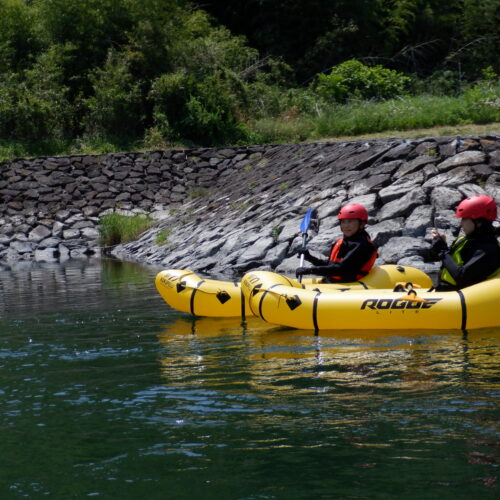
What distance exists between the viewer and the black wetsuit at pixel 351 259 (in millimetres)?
8508

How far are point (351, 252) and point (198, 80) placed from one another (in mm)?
15251

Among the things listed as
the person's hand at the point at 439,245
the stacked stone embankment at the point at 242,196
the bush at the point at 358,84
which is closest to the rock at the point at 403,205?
the stacked stone embankment at the point at 242,196

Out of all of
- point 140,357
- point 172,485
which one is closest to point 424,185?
point 140,357

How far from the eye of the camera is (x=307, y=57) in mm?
27516

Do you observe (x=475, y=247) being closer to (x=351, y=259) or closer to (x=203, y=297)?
(x=351, y=259)

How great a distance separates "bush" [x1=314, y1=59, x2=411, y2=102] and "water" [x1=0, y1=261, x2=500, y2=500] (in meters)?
16.1

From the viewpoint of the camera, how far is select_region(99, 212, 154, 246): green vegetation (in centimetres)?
1845

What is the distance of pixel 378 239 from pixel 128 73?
480 inches

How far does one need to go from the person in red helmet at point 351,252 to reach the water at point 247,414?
2.97ft

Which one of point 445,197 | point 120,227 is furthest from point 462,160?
point 120,227

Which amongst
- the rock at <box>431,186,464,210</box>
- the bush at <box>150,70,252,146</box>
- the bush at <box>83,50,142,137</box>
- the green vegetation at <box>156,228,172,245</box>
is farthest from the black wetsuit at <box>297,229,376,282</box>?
the bush at <box>83,50,142,137</box>

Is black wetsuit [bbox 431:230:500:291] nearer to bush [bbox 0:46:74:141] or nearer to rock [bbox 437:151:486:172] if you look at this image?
rock [bbox 437:151:486:172]

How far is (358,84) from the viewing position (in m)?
23.7

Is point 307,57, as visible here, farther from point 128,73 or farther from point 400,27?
point 128,73
